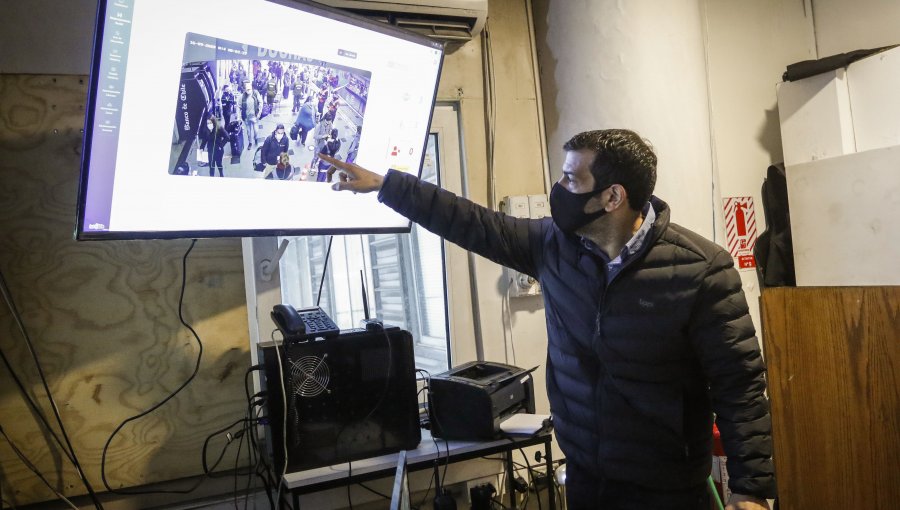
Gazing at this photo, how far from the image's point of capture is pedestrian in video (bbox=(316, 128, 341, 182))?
5.33 ft

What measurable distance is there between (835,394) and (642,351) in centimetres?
45

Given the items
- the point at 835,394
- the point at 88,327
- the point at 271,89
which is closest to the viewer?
the point at 835,394

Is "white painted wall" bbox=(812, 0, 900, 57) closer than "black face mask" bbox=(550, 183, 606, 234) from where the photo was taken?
No

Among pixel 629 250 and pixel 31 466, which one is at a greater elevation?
pixel 629 250

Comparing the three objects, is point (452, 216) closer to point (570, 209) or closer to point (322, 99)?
point (570, 209)

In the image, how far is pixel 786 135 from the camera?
2475 mm

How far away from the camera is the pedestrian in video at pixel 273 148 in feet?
4.94

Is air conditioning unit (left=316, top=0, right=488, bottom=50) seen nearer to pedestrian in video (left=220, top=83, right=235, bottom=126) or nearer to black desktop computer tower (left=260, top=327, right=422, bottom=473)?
pedestrian in video (left=220, top=83, right=235, bottom=126)

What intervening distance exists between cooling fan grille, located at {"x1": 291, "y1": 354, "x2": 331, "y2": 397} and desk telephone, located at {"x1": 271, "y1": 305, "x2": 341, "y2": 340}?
7 centimetres

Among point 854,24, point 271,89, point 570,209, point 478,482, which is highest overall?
point 854,24

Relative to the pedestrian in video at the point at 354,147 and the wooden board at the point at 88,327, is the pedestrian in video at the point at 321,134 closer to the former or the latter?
the pedestrian in video at the point at 354,147

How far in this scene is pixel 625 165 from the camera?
140cm

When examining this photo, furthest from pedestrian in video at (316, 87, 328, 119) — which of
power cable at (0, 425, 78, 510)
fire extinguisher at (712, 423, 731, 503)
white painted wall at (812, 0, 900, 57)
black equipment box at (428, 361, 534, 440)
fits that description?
white painted wall at (812, 0, 900, 57)

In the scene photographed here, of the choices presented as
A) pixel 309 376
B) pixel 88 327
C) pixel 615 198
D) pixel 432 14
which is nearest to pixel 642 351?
pixel 615 198
